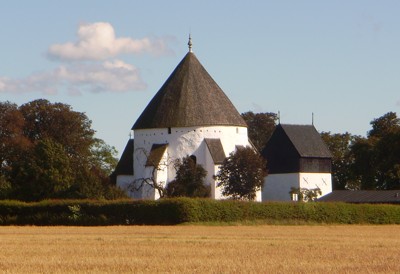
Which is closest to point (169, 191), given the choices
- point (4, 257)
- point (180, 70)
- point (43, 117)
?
point (180, 70)

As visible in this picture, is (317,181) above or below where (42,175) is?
above

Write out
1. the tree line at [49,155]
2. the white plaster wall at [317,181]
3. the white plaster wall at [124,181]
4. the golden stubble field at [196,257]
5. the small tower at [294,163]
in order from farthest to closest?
the small tower at [294,163] < the white plaster wall at [317,181] < the white plaster wall at [124,181] < the tree line at [49,155] < the golden stubble field at [196,257]

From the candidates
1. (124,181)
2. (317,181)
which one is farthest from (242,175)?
(317,181)

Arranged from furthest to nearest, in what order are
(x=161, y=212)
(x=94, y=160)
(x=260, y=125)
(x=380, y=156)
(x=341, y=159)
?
1. (x=260, y=125)
2. (x=94, y=160)
3. (x=341, y=159)
4. (x=380, y=156)
5. (x=161, y=212)

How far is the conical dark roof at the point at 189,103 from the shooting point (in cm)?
9912

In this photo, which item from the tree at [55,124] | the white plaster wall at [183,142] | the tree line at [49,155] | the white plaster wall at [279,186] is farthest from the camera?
the tree at [55,124]

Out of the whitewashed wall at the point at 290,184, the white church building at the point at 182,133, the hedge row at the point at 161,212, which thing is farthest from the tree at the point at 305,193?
the hedge row at the point at 161,212

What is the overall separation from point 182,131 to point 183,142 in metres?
1.04

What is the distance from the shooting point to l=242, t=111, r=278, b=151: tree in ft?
434

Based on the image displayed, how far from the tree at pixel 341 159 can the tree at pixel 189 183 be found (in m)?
22.7

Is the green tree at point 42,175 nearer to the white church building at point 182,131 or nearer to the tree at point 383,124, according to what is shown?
the white church building at point 182,131

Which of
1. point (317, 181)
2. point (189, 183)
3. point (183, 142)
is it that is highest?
point (183, 142)

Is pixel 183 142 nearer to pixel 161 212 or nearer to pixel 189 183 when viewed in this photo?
pixel 189 183

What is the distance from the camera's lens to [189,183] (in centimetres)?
9375
